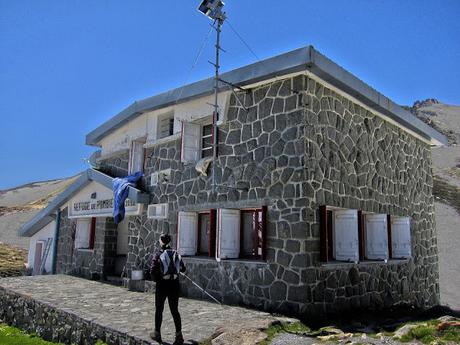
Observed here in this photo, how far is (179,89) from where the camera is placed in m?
11.6

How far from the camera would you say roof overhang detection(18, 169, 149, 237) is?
41.8ft

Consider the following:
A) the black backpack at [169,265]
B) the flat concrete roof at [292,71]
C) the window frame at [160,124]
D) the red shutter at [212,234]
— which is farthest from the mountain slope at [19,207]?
the black backpack at [169,265]

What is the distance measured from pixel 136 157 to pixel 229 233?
5518mm

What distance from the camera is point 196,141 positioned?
37.7ft

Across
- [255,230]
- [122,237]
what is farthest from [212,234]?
[122,237]

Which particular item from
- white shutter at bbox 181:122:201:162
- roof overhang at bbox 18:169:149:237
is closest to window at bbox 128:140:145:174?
roof overhang at bbox 18:169:149:237

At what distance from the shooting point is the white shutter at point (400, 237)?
11812mm

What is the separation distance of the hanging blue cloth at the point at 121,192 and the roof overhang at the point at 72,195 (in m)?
0.22

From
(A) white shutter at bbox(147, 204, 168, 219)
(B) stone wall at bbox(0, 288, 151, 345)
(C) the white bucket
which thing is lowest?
(B) stone wall at bbox(0, 288, 151, 345)

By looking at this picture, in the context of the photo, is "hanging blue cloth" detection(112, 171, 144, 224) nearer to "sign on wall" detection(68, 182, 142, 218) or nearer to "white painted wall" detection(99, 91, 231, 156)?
"sign on wall" detection(68, 182, 142, 218)

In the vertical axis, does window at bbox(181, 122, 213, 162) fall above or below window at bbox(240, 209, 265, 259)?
above

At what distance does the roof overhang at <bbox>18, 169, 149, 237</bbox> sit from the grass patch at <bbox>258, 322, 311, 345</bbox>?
673 cm

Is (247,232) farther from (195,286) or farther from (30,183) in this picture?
(30,183)

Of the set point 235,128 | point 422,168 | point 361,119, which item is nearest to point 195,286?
point 235,128
